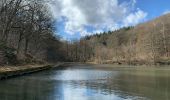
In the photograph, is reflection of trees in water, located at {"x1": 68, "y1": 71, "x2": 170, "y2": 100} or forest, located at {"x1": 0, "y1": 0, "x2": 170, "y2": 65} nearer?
reflection of trees in water, located at {"x1": 68, "y1": 71, "x2": 170, "y2": 100}

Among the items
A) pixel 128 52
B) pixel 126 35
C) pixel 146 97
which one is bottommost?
pixel 146 97

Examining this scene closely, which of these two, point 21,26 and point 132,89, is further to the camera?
point 21,26

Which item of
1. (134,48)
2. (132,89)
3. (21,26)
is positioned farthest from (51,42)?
(132,89)

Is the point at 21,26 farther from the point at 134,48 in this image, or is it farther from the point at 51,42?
the point at 134,48

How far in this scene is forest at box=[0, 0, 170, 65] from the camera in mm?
54375

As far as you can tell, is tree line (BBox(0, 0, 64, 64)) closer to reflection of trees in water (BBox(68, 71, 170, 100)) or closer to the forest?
the forest

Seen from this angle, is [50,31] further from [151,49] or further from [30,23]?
[151,49]

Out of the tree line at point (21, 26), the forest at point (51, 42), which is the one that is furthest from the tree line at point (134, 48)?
the tree line at point (21, 26)

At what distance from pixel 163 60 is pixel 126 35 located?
82317 millimetres

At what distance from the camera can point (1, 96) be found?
72.4 ft

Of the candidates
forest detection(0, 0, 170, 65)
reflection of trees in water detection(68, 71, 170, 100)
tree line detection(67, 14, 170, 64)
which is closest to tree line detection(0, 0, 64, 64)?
forest detection(0, 0, 170, 65)

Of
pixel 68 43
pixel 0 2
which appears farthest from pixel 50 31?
pixel 68 43

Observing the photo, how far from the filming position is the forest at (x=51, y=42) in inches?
2141

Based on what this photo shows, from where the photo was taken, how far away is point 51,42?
360 feet
